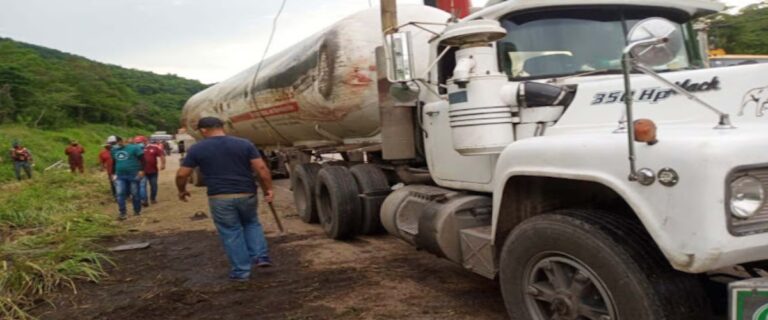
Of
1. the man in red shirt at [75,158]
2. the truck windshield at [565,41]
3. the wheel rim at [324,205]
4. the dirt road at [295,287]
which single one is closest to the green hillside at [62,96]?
the man in red shirt at [75,158]

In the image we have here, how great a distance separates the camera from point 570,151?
287cm

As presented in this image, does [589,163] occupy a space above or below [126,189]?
above

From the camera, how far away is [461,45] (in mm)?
3945

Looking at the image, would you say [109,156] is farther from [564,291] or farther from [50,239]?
[564,291]

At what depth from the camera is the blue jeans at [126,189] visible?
9.72 metres

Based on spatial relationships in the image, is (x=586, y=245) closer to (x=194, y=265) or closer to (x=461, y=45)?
(x=461, y=45)

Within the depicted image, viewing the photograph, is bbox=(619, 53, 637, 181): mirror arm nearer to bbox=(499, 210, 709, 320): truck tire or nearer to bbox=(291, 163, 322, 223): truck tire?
bbox=(499, 210, 709, 320): truck tire

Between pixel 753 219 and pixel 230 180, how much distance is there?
13.0ft

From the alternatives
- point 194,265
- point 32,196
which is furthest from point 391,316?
point 32,196

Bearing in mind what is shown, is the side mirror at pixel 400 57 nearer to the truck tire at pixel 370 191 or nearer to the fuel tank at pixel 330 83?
the fuel tank at pixel 330 83

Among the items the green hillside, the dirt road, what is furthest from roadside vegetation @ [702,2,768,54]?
the green hillside

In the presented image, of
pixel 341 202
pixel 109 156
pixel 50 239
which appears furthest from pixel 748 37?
pixel 50 239

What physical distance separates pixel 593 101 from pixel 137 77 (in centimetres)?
11558

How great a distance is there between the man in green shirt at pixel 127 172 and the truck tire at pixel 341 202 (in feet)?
14.2
